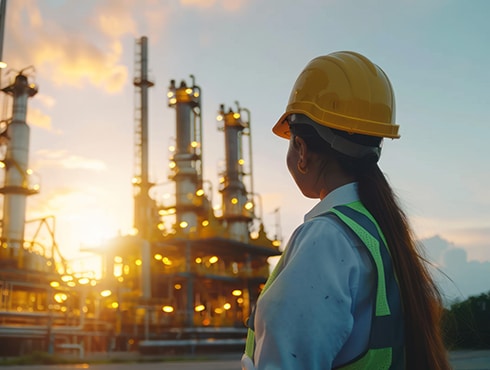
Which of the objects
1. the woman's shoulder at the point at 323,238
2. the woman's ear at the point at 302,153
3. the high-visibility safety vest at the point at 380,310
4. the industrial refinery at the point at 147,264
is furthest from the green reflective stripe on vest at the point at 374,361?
the industrial refinery at the point at 147,264

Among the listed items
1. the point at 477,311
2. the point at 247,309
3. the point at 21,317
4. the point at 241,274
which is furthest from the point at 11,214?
the point at 477,311

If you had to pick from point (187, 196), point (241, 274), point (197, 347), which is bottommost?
point (197, 347)

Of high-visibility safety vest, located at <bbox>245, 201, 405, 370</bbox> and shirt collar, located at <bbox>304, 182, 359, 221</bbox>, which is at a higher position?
shirt collar, located at <bbox>304, 182, 359, 221</bbox>

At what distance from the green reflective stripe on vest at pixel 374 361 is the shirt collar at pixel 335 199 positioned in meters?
0.42

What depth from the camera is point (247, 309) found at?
5862cm

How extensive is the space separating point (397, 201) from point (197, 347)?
41.6 m

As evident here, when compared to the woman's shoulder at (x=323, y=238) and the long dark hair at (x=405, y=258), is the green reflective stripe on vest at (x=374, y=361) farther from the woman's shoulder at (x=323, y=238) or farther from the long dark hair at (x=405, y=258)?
the woman's shoulder at (x=323, y=238)

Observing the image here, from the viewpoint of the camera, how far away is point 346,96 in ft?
6.31

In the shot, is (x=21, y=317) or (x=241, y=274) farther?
(x=241, y=274)

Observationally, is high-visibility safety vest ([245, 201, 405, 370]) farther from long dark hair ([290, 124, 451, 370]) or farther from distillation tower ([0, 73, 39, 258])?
distillation tower ([0, 73, 39, 258])

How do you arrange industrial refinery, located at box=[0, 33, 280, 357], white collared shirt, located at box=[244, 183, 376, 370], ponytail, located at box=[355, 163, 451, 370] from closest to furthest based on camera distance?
white collared shirt, located at box=[244, 183, 376, 370], ponytail, located at box=[355, 163, 451, 370], industrial refinery, located at box=[0, 33, 280, 357]

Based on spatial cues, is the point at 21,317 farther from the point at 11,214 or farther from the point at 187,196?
the point at 187,196

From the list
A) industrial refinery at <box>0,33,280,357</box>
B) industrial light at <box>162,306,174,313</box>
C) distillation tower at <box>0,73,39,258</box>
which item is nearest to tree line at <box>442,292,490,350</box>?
Answer: industrial refinery at <box>0,33,280,357</box>

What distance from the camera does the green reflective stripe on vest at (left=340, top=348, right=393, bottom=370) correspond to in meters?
1.60
